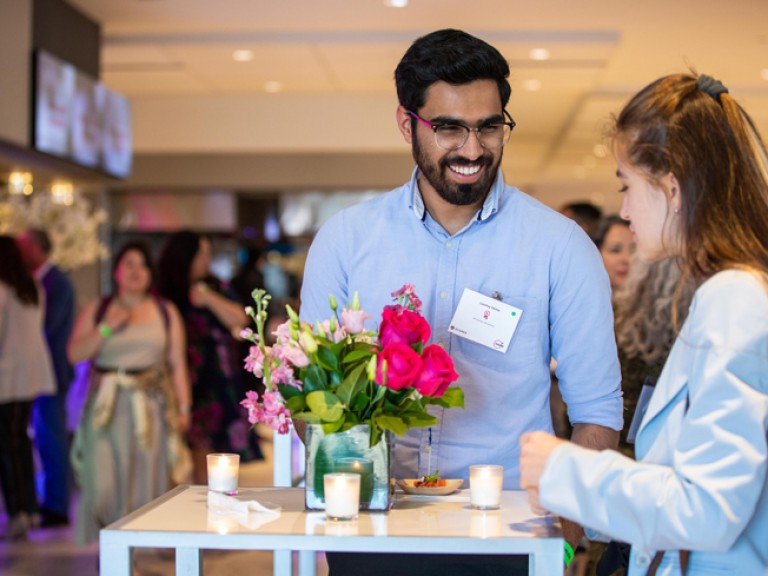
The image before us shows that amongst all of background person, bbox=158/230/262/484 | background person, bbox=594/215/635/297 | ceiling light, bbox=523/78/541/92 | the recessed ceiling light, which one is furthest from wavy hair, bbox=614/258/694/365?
ceiling light, bbox=523/78/541/92

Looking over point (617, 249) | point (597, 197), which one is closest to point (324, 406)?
point (617, 249)

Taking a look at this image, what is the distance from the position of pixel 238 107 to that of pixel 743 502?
9.18 metres

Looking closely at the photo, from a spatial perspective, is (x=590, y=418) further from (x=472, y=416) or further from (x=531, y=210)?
(x=531, y=210)

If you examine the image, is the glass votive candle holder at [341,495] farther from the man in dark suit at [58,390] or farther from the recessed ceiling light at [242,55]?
the recessed ceiling light at [242,55]

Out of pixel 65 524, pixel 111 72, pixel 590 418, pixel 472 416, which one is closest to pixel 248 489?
pixel 472 416

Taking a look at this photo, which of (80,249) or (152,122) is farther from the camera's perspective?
(152,122)

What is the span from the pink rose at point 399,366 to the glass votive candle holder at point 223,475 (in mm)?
395

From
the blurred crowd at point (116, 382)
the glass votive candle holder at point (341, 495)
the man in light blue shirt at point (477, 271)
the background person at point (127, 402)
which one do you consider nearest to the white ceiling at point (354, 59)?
the blurred crowd at point (116, 382)

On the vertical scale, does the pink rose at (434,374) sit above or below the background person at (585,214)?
below

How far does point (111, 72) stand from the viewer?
9055 millimetres

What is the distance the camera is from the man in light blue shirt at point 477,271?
7.15 feet

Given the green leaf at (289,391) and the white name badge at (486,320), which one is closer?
the green leaf at (289,391)

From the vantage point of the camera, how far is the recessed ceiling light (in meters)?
8.30

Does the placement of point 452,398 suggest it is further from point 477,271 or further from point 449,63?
point 449,63
